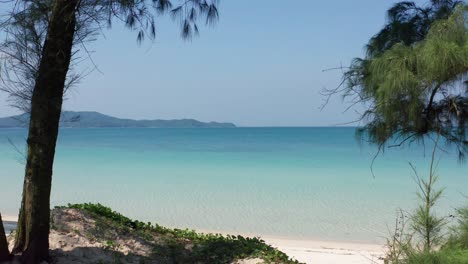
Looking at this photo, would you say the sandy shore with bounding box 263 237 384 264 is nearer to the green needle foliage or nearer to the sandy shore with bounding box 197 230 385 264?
the sandy shore with bounding box 197 230 385 264

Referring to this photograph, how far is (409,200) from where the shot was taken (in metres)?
15.6

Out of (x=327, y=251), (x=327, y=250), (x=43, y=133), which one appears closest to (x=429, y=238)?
(x=43, y=133)

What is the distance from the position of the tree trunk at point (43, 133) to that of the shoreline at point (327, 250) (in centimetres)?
300

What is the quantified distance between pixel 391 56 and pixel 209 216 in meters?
10.2

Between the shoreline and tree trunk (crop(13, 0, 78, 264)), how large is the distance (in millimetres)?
2999

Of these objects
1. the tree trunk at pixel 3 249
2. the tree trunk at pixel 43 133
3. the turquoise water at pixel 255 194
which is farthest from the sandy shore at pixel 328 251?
the tree trunk at pixel 3 249

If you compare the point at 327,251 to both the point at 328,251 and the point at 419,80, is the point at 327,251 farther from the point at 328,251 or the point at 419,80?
the point at 419,80

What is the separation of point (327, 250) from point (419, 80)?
597 cm

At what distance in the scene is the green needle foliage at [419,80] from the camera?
10.4ft

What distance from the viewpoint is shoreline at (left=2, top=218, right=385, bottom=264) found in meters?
7.43

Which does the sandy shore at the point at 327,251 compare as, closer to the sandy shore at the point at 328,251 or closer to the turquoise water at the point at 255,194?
the sandy shore at the point at 328,251

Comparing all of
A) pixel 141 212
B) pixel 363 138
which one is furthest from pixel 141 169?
pixel 363 138

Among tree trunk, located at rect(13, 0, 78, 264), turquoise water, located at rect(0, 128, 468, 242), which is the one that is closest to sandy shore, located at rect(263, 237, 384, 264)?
turquoise water, located at rect(0, 128, 468, 242)

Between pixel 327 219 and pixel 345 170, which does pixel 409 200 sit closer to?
pixel 327 219
